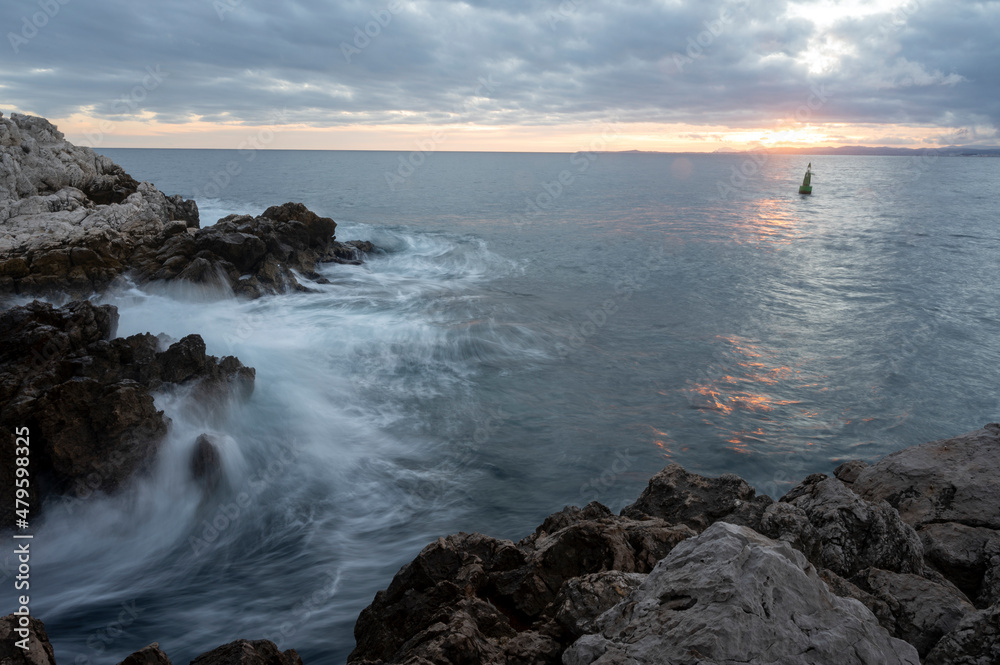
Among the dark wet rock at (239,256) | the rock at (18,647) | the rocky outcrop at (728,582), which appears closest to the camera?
the rocky outcrop at (728,582)

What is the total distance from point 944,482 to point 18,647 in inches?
344

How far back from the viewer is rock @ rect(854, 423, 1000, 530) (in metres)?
5.91

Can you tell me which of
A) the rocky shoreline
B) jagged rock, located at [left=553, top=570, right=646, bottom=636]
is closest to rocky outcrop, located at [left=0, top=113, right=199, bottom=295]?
the rocky shoreline

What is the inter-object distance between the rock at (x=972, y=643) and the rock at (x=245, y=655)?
4.95 m

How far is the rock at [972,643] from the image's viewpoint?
3.67m

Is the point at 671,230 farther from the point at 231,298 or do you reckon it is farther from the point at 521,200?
the point at 231,298

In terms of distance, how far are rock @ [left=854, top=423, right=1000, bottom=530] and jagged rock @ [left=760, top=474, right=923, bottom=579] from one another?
3.91 ft

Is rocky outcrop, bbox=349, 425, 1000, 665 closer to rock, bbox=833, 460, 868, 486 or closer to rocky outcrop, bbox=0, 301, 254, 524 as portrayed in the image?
rock, bbox=833, 460, 868, 486

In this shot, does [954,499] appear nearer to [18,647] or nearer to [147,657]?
[147,657]

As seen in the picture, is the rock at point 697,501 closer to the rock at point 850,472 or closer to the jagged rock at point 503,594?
the jagged rock at point 503,594

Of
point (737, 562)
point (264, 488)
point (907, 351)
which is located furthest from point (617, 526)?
point (907, 351)

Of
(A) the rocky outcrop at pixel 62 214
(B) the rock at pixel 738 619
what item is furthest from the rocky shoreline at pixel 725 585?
(A) the rocky outcrop at pixel 62 214

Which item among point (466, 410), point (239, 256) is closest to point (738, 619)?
point (466, 410)

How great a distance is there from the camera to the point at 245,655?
4.63 meters
